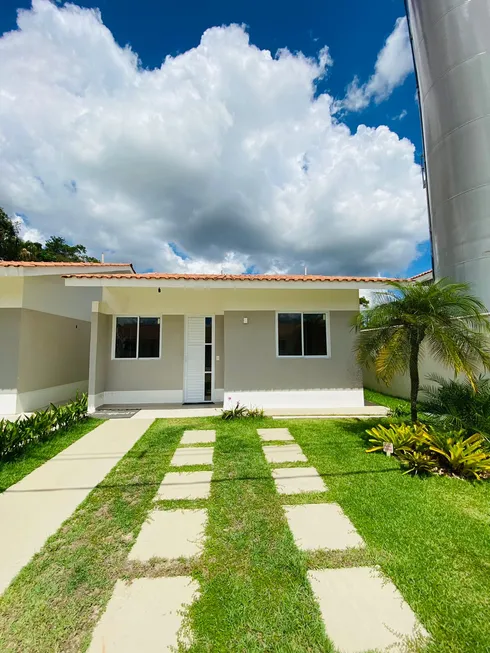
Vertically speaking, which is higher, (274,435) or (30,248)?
(30,248)

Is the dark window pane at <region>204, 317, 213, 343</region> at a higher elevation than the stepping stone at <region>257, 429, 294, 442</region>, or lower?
higher

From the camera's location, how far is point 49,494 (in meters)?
4.11

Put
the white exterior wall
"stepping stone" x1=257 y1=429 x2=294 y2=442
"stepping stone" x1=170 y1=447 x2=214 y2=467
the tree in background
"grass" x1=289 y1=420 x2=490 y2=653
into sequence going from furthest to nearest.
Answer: the tree in background
the white exterior wall
"stepping stone" x1=257 y1=429 x2=294 y2=442
"stepping stone" x1=170 y1=447 x2=214 y2=467
"grass" x1=289 y1=420 x2=490 y2=653

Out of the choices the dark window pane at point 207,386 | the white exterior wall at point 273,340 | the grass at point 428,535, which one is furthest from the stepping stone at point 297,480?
the dark window pane at point 207,386

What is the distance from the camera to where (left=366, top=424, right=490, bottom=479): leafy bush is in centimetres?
452

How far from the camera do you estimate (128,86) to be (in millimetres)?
9477

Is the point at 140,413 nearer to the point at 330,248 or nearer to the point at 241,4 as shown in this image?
the point at 241,4

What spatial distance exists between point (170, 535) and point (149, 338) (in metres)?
7.80

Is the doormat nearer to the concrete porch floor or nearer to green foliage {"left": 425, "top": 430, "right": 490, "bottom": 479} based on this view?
the concrete porch floor

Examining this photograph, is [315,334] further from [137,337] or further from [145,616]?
[145,616]

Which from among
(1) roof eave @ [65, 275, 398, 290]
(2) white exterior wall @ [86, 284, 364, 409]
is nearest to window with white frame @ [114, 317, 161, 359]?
(2) white exterior wall @ [86, 284, 364, 409]

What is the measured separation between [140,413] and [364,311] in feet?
21.8

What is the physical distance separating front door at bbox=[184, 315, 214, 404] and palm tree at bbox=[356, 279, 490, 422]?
5.46 metres

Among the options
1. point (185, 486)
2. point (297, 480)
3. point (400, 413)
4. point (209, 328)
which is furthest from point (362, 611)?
point (209, 328)
